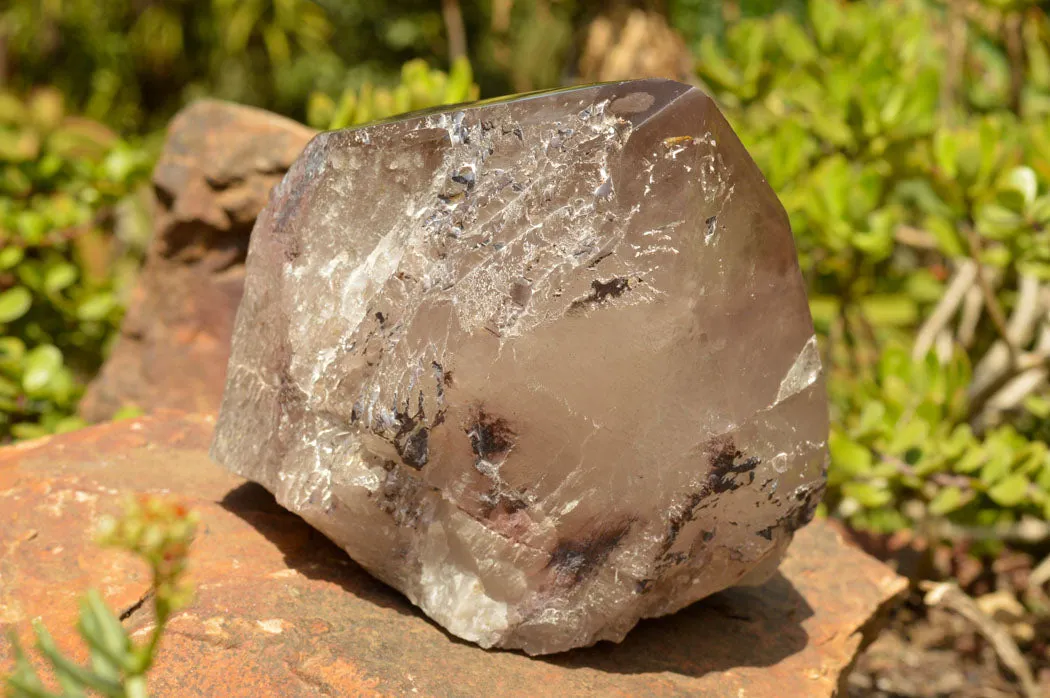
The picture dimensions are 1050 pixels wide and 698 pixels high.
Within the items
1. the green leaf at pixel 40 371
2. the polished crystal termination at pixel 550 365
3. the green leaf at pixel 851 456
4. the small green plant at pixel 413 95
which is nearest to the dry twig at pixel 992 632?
the green leaf at pixel 851 456

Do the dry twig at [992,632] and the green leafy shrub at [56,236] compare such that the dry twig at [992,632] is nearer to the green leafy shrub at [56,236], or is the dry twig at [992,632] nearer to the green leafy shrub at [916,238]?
the green leafy shrub at [916,238]

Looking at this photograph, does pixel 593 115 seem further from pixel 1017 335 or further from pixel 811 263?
pixel 1017 335

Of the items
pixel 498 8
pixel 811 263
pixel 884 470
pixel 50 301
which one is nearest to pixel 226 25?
pixel 498 8

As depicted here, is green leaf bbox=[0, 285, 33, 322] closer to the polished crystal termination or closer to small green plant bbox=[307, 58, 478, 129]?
small green plant bbox=[307, 58, 478, 129]

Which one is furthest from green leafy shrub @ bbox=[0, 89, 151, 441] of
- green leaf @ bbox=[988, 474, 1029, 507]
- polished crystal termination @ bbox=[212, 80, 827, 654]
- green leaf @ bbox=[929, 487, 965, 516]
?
green leaf @ bbox=[988, 474, 1029, 507]

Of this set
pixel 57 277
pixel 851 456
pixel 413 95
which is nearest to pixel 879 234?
pixel 851 456
